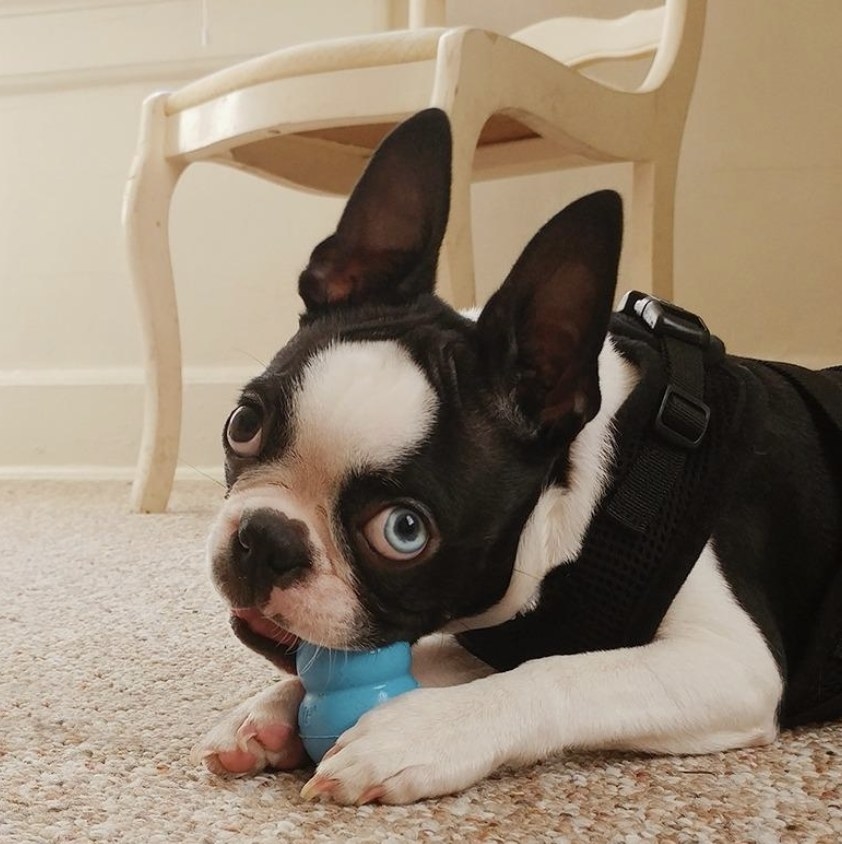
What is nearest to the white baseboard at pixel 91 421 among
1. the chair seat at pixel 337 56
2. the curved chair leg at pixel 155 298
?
the curved chair leg at pixel 155 298

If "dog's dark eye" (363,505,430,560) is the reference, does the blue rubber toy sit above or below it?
below

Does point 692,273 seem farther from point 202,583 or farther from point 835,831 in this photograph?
point 835,831

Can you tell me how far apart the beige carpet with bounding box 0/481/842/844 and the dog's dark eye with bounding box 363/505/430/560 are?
191 millimetres

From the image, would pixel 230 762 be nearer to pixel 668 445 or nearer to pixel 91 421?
pixel 668 445

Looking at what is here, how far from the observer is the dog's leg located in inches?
33.4

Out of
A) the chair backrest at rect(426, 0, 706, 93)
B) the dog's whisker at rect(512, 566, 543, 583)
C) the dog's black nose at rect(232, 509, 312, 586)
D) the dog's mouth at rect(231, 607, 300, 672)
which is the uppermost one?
the chair backrest at rect(426, 0, 706, 93)

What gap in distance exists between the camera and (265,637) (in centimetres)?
98

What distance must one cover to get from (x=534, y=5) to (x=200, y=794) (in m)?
2.37

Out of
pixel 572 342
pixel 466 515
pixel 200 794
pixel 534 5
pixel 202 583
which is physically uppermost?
pixel 534 5

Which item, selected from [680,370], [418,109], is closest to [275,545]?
[680,370]

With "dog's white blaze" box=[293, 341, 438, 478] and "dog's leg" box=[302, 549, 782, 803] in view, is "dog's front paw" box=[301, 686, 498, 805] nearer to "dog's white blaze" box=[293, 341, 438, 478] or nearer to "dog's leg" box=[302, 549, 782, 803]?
"dog's leg" box=[302, 549, 782, 803]

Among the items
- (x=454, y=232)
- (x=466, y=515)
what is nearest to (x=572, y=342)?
(x=466, y=515)

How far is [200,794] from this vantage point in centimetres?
88

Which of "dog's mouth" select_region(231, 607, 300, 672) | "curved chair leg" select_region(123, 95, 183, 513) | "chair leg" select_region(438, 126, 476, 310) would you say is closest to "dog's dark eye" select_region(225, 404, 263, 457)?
"dog's mouth" select_region(231, 607, 300, 672)
